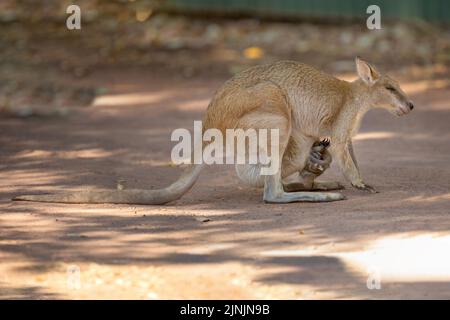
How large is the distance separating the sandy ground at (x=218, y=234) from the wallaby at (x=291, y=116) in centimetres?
14

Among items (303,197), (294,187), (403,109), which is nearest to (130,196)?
(303,197)

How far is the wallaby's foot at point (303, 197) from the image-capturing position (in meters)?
8.23

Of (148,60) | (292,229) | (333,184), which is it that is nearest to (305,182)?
(333,184)

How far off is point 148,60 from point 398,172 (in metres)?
7.40

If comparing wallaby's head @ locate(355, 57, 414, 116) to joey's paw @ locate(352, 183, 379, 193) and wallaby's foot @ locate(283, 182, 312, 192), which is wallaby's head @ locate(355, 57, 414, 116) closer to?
joey's paw @ locate(352, 183, 379, 193)

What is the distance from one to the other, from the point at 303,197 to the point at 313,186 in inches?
22.6

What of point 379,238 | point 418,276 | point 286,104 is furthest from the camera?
point 286,104

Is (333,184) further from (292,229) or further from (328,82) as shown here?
(292,229)

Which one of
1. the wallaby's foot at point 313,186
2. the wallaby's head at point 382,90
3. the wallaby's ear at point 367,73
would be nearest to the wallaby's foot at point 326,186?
the wallaby's foot at point 313,186

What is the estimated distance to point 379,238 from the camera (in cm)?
685

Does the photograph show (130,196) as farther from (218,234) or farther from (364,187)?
A: (364,187)

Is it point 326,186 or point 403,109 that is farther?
point 326,186

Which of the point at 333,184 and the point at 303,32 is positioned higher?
the point at 303,32

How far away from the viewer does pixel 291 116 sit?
8.43 metres
